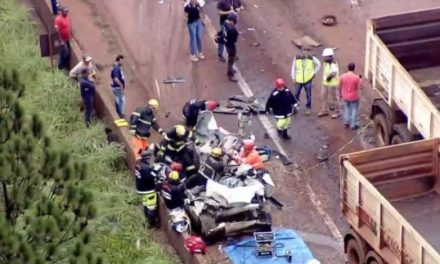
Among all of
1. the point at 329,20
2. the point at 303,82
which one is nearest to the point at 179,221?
the point at 303,82

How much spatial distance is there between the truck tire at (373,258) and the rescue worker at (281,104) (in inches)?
168

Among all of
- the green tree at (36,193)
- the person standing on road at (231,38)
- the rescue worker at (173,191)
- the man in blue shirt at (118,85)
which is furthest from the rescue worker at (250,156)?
the green tree at (36,193)

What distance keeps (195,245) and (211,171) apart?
144 cm

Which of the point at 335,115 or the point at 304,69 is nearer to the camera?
the point at 304,69

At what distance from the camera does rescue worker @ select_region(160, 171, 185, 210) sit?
18502 mm

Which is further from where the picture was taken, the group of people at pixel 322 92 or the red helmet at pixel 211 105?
the red helmet at pixel 211 105

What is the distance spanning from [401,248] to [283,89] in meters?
5.38

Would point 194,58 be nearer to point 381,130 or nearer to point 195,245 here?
point 381,130

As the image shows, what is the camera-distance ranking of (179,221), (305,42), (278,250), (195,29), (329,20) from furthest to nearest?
(329,20)
(305,42)
(195,29)
(179,221)
(278,250)

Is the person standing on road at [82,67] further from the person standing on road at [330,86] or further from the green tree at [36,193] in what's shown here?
the green tree at [36,193]

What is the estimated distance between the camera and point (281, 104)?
812 inches

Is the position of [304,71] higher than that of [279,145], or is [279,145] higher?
[304,71]

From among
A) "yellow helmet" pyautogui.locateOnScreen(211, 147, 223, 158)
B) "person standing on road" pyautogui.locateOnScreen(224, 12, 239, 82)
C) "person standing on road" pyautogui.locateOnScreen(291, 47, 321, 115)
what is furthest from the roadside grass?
"person standing on road" pyautogui.locateOnScreen(291, 47, 321, 115)

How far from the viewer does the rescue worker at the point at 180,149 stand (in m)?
19.2
